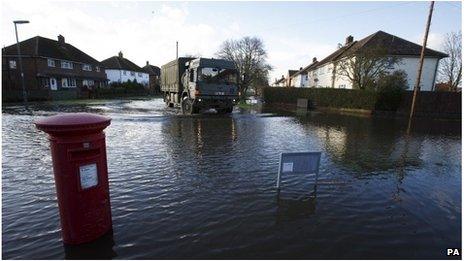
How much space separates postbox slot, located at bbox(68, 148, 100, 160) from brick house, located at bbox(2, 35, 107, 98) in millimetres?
37592

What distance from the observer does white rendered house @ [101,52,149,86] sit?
70625mm

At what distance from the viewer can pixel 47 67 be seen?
143 ft

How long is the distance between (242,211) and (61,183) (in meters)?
2.59

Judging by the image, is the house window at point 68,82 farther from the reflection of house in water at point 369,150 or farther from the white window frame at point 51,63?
the reflection of house in water at point 369,150

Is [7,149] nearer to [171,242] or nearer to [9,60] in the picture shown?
[171,242]

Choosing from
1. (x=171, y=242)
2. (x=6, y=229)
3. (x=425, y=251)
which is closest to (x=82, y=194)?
(x=171, y=242)

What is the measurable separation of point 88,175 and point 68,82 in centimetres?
5014

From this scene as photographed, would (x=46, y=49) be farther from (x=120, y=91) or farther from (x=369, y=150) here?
(x=369, y=150)

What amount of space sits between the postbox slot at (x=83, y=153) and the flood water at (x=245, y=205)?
1107 mm

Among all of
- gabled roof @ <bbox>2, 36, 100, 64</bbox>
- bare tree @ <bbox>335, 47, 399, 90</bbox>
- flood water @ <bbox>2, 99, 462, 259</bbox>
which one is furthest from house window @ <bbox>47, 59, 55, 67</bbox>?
flood water @ <bbox>2, 99, 462, 259</bbox>

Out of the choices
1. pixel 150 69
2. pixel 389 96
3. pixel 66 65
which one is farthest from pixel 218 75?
pixel 150 69

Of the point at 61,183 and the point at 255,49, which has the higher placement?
the point at 255,49

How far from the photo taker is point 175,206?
5.28m

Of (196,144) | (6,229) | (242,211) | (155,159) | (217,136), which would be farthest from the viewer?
(217,136)
